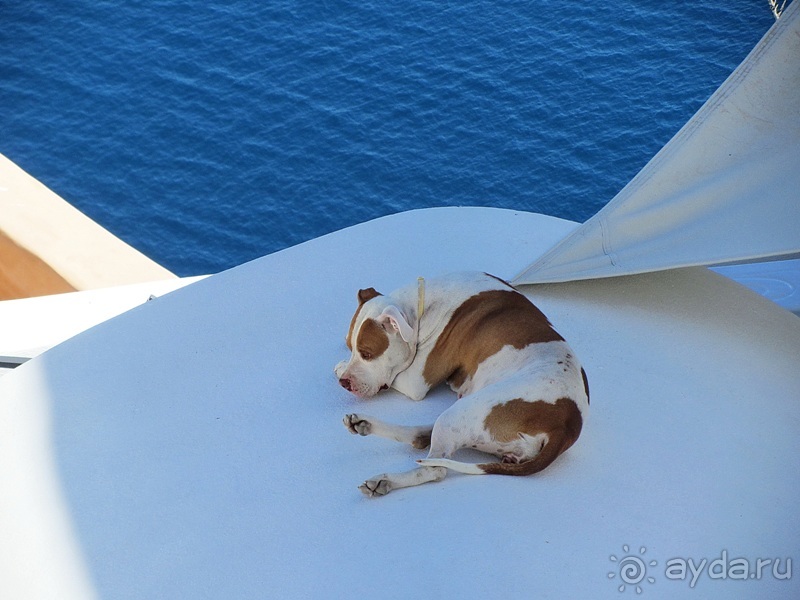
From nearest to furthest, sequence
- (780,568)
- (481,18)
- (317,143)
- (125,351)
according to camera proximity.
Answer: (780,568)
(125,351)
(317,143)
(481,18)

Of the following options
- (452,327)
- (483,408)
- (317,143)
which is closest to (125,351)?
(452,327)

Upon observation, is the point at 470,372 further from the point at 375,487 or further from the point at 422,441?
the point at 375,487

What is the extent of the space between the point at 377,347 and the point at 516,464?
1.88ft

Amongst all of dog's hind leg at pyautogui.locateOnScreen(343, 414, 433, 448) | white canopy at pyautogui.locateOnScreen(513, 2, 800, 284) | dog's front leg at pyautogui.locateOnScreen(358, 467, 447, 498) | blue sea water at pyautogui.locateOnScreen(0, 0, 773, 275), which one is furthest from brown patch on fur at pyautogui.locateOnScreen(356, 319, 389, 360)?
blue sea water at pyautogui.locateOnScreen(0, 0, 773, 275)

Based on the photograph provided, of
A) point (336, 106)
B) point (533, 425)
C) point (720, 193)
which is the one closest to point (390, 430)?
point (533, 425)

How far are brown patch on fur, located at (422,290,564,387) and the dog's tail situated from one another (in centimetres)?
30

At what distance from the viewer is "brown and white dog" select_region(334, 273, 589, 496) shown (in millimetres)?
2398

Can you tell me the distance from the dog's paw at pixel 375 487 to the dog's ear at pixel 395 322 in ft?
1.48

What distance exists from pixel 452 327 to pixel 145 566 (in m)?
1.04

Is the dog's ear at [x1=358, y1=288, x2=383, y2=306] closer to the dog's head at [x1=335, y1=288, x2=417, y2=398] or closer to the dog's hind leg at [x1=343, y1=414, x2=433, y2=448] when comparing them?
the dog's head at [x1=335, y1=288, x2=417, y2=398]

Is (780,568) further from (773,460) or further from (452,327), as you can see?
(452,327)

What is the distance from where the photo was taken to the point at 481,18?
34.7 feet

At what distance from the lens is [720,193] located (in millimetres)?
3168

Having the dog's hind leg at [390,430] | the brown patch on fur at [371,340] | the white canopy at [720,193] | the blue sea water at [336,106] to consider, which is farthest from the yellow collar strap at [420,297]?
the blue sea water at [336,106]
